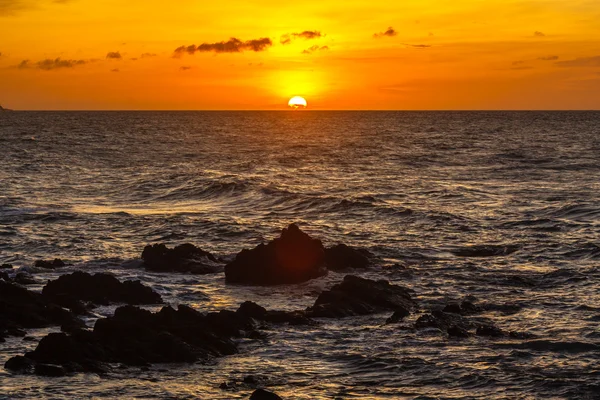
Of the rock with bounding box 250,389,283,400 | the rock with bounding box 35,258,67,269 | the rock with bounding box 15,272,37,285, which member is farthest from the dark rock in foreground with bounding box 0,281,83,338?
the rock with bounding box 35,258,67,269

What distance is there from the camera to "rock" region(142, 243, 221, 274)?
33312 mm

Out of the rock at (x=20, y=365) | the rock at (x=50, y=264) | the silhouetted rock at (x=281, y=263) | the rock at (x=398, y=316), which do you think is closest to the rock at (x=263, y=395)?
the rock at (x=20, y=365)

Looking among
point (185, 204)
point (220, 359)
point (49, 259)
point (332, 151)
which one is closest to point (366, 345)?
point (220, 359)

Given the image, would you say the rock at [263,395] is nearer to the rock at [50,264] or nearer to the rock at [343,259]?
the rock at [343,259]

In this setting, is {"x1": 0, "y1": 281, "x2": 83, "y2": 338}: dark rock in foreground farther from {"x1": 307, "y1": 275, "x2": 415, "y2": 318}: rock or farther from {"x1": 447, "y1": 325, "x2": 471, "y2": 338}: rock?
{"x1": 447, "y1": 325, "x2": 471, "y2": 338}: rock

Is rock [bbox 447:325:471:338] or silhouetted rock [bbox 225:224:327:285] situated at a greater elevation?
silhouetted rock [bbox 225:224:327:285]

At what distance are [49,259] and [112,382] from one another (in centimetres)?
1791

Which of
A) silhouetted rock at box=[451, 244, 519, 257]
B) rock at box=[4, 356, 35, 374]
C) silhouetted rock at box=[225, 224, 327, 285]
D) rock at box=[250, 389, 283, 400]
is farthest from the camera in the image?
silhouetted rock at box=[451, 244, 519, 257]

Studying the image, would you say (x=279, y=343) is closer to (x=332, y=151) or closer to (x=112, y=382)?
(x=112, y=382)

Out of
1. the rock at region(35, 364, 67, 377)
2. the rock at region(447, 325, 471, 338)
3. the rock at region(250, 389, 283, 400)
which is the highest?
the rock at region(250, 389, 283, 400)

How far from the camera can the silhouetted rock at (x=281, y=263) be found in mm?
31484

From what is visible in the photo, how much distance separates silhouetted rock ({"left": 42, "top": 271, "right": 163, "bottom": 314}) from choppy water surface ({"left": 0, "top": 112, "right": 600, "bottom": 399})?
4.41 feet

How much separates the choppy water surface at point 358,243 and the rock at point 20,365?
0.53m

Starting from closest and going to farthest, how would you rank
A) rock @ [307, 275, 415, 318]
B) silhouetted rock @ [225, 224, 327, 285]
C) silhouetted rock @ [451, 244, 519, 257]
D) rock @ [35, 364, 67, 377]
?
rock @ [35, 364, 67, 377]
rock @ [307, 275, 415, 318]
silhouetted rock @ [225, 224, 327, 285]
silhouetted rock @ [451, 244, 519, 257]
